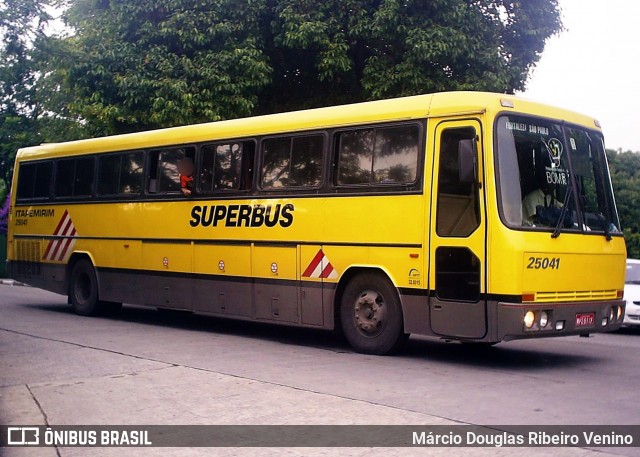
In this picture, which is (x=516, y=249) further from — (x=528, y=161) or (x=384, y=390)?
(x=384, y=390)

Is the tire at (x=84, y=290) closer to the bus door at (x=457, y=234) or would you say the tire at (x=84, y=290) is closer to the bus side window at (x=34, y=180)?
the bus side window at (x=34, y=180)

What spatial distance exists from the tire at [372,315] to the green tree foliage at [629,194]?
854 inches

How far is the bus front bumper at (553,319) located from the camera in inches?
386

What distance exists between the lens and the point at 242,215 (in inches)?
524

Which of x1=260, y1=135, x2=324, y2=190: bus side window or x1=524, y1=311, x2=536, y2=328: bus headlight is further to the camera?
x1=260, y1=135, x2=324, y2=190: bus side window

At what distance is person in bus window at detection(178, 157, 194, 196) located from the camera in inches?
565

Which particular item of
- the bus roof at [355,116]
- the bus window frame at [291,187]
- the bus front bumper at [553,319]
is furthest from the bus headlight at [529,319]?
the bus window frame at [291,187]

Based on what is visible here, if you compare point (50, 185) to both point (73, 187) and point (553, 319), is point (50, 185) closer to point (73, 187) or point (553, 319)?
point (73, 187)

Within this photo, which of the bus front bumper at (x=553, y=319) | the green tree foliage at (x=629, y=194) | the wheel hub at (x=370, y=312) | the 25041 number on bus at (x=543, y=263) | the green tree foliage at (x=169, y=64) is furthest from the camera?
the green tree foliage at (x=629, y=194)

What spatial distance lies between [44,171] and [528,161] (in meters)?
11.5

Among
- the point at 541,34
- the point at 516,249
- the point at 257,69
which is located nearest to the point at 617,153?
the point at 541,34

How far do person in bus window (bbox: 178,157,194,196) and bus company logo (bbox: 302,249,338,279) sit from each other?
3175 mm

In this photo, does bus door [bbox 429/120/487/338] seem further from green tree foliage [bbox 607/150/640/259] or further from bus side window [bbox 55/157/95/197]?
green tree foliage [bbox 607/150/640/259]

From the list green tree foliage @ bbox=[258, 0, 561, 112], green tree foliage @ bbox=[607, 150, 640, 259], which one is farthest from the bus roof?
green tree foliage @ bbox=[607, 150, 640, 259]
